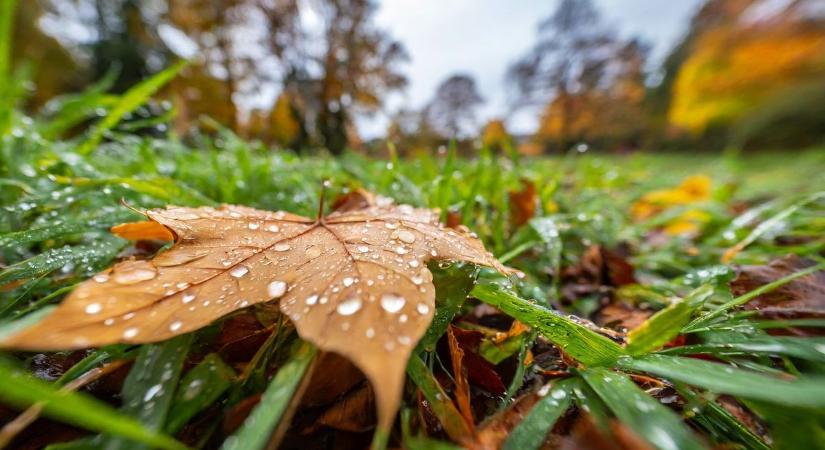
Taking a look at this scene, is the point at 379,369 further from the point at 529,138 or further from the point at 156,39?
the point at 529,138

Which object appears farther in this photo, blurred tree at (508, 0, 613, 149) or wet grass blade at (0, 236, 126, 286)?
blurred tree at (508, 0, 613, 149)

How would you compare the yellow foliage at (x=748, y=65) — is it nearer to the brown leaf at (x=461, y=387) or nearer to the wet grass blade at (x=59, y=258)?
the brown leaf at (x=461, y=387)

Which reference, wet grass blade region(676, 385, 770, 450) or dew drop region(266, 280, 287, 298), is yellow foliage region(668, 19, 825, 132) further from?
dew drop region(266, 280, 287, 298)

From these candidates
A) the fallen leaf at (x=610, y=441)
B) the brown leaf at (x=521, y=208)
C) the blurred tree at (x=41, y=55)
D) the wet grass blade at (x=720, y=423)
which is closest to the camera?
the fallen leaf at (x=610, y=441)

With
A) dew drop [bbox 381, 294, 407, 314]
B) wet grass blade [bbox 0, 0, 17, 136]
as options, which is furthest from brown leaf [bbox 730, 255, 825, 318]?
wet grass blade [bbox 0, 0, 17, 136]

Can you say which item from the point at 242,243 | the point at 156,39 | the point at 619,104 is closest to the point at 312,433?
the point at 242,243

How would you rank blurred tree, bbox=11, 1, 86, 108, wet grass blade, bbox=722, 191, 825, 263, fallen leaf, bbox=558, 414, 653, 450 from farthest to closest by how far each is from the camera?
blurred tree, bbox=11, 1, 86, 108 < wet grass blade, bbox=722, 191, 825, 263 < fallen leaf, bbox=558, 414, 653, 450

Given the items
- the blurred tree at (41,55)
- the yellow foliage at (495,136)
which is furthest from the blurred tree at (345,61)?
the yellow foliage at (495,136)
